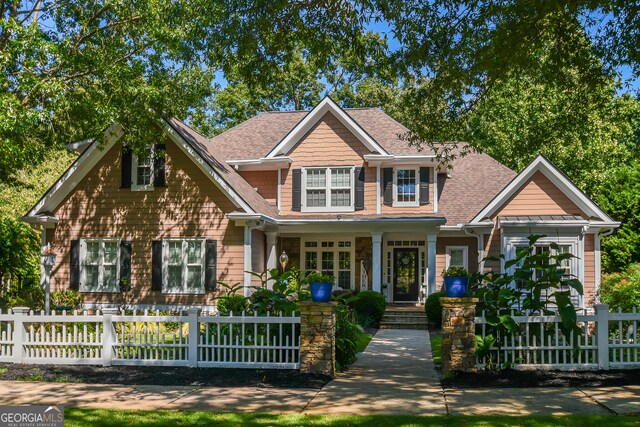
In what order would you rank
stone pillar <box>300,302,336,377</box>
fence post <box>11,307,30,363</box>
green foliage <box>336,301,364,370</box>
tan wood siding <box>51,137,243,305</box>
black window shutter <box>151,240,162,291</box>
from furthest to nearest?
black window shutter <box>151,240,162,291</box>, tan wood siding <box>51,137,243,305</box>, fence post <box>11,307,30,363</box>, green foliage <box>336,301,364,370</box>, stone pillar <box>300,302,336,377</box>

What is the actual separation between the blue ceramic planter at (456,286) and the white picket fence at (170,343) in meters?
2.62

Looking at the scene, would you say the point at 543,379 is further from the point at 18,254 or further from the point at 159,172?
the point at 18,254

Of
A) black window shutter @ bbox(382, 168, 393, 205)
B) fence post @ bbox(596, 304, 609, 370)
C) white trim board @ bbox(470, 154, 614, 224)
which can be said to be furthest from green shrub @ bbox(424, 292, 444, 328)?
fence post @ bbox(596, 304, 609, 370)

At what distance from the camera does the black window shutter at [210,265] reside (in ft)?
61.9

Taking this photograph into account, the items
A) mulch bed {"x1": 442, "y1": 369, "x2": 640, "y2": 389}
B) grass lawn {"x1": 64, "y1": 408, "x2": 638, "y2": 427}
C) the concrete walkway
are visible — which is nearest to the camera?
grass lawn {"x1": 64, "y1": 408, "x2": 638, "y2": 427}

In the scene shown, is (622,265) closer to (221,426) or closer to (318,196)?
(318,196)

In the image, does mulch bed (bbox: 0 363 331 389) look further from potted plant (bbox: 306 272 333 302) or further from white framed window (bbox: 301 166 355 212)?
white framed window (bbox: 301 166 355 212)

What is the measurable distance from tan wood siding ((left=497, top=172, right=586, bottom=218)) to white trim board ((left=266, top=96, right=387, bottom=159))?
5098 millimetres

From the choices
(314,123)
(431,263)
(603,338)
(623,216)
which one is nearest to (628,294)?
(603,338)

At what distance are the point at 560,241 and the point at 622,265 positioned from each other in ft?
23.5

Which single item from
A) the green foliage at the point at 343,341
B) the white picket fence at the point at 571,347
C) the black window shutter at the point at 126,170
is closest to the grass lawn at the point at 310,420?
the white picket fence at the point at 571,347

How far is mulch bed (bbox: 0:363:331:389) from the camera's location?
388 inches

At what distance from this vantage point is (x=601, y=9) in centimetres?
1154

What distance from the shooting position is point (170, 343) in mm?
11500
